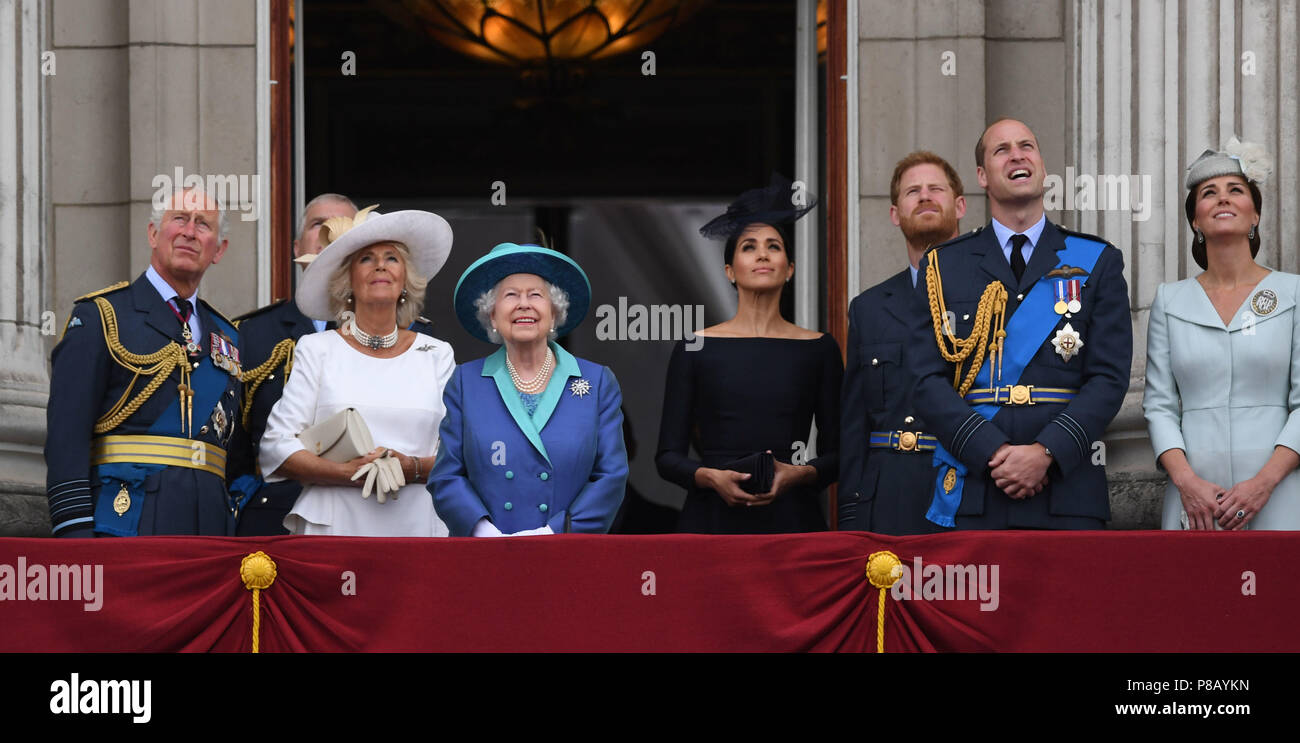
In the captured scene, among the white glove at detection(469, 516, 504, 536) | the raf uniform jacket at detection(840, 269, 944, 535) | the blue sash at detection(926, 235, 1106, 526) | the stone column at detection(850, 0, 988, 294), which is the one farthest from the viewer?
the stone column at detection(850, 0, 988, 294)

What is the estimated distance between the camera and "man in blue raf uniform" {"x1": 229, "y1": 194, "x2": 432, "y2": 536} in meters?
6.42

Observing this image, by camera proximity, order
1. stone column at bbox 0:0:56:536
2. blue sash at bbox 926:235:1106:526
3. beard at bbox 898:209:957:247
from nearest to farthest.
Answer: blue sash at bbox 926:235:1106:526, beard at bbox 898:209:957:247, stone column at bbox 0:0:56:536

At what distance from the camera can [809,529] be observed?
650 cm

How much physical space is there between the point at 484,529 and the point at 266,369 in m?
1.52

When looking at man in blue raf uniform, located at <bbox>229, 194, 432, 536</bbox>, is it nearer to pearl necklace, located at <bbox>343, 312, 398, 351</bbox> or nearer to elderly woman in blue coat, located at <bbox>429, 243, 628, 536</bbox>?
pearl necklace, located at <bbox>343, 312, 398, 351</bbox>

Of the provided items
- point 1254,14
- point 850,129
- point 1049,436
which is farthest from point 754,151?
point 1049,436

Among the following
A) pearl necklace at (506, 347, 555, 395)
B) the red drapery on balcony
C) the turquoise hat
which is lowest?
the red drapery on balcony

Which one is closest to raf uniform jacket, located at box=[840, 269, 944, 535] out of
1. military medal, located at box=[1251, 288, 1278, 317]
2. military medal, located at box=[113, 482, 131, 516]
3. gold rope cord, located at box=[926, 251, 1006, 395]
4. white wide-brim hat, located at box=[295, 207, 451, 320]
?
gold rope cord, located at box=[926, 251, 1006, 395]

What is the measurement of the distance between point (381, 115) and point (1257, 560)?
6323 mm

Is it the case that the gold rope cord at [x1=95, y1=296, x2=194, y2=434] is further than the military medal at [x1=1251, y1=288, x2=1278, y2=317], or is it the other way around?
the military medal at [x1=1251, y1=288, x2=1278, y2=317]

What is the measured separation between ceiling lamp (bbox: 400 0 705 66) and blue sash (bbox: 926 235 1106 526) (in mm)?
4022

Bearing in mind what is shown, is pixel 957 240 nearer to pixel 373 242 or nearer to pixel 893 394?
pixel 893 394

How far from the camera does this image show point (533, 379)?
5777mm

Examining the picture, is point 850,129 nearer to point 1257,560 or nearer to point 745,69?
point 745,69
